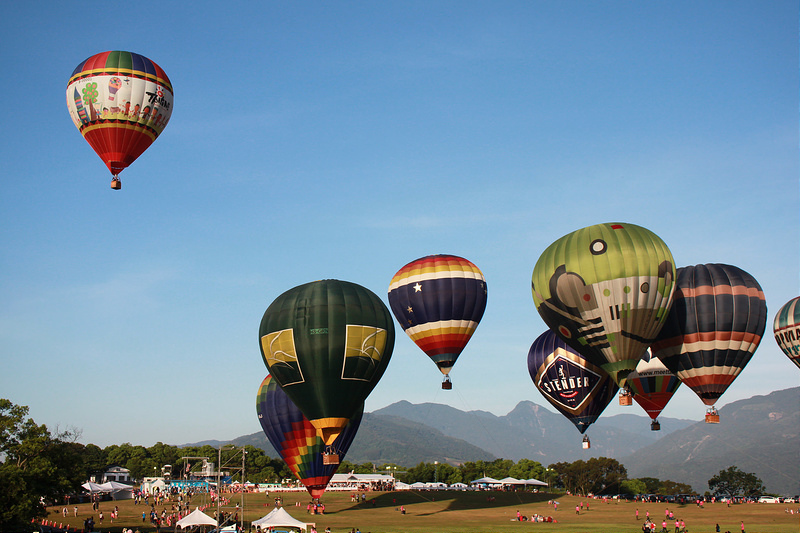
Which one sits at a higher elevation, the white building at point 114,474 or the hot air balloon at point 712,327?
the hot air balloon at point 712,327

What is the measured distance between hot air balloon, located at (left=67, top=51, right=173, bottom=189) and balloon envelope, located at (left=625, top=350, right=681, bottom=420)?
93.4 ft

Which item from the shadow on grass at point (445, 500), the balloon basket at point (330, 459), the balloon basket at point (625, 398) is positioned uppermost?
the balloon basket at point (625, 398)

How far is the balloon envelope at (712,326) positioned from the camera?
34.3 metres

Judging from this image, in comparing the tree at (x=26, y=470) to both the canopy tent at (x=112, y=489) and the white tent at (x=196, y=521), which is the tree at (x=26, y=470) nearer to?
A: the white tent at (x=196, y=521)

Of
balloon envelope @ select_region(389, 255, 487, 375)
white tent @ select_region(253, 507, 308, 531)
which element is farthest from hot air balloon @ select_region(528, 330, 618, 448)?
white tent @ select_region(253, 507, 308, 531)

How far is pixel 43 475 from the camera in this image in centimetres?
3306

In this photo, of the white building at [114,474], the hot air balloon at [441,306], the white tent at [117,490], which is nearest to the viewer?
the hot air balloon at [441,306]

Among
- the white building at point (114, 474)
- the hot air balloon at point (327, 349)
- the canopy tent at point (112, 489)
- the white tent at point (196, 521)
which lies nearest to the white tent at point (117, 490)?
the canopy tent at point (112, 489)

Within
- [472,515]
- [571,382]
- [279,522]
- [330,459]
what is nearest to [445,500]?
[472,515]

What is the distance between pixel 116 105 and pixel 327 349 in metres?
15.2

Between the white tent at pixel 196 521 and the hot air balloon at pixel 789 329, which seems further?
the hot air balloon at pixel 789 329

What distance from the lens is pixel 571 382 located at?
42750 mm

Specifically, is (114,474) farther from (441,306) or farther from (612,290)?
(612,290)

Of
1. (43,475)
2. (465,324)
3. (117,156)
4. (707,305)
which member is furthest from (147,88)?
(707,305)
